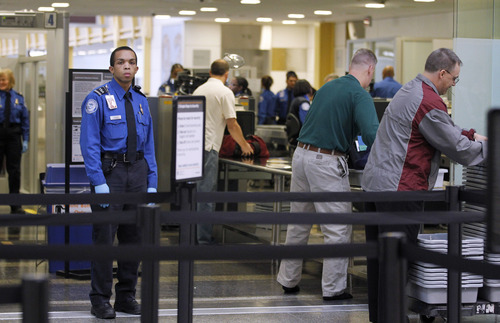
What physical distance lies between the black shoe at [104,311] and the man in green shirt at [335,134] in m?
1.33

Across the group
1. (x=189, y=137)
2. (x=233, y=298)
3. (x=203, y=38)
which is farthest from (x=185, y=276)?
(x=203, y=38)

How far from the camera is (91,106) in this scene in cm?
529

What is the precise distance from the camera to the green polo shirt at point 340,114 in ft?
18.5

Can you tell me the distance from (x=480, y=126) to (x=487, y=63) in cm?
43

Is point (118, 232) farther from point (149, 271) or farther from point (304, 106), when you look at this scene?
point (304, 106)

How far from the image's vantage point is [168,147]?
8.64 m

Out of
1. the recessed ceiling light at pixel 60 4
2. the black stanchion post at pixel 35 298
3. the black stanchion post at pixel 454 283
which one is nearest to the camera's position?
the black stanchion post at pixel 35 298

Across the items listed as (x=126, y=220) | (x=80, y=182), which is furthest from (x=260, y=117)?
(x=126, y=220)

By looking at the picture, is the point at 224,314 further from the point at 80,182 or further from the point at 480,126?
the point at 480,126

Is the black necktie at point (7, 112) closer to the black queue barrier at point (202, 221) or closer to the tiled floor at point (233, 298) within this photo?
the tiled floor at point (233, 298)

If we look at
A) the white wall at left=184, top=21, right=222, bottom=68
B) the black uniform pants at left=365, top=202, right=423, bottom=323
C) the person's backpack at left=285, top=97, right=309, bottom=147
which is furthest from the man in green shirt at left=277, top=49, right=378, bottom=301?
the white wall at left=184, top=21, right=222, bottom=68

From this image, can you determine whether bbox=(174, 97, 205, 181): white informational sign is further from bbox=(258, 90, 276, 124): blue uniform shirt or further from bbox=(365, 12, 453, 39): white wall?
bbox=(365, 12, 453, 39): white wall

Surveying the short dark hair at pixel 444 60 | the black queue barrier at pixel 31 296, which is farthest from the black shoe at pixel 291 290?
the black queue barrier at pixel 31 296

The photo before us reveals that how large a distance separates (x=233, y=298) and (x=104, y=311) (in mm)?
982
